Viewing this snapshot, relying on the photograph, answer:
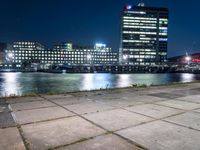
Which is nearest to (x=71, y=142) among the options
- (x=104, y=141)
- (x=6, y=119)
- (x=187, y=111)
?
(x=104, y=141)

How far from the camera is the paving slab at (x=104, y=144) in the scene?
3.68 meters

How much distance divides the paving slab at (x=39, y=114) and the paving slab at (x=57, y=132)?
A: 437mm

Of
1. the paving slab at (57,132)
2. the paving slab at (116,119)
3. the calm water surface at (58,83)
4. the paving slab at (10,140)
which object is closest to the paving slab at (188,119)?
the paving slab at (116,119)

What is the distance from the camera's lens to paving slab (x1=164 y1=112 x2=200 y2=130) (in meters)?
5.12

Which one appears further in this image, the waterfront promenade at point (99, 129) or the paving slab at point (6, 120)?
the paving slab at point (6, 120)

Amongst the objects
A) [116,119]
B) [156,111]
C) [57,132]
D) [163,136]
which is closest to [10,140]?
[57,132]

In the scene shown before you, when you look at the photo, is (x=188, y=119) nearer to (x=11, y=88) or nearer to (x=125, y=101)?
(x=125, y=101)

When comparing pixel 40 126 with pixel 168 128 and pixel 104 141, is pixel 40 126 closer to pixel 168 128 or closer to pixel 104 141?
pixel 104 141

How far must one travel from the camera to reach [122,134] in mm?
4387

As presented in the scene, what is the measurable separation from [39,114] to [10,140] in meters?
2.12

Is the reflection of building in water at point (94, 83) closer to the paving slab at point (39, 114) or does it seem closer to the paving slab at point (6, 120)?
the paving slab at point (39, 114)

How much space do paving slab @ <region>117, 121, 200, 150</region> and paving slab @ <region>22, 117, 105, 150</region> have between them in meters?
0.77

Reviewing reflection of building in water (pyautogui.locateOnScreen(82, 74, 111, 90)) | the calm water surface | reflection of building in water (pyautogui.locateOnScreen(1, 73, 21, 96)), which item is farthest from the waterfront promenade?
reflection of building in water (pyautogui.locateOnScreen(82, 74, 111, 90))

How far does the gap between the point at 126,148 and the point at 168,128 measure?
5.37 ft
